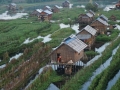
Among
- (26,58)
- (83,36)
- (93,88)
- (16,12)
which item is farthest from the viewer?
(16,12)

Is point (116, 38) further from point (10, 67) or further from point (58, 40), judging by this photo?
point (10, 67)

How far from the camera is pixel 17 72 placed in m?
22.0

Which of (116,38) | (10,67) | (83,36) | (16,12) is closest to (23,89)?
(10,67)

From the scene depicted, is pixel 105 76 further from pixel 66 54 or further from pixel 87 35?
pixel 87 35

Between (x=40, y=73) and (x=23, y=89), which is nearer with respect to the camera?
(x=23, y=89)

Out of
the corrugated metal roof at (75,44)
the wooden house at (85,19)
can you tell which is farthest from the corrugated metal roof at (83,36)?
the wooden house at (85,19)

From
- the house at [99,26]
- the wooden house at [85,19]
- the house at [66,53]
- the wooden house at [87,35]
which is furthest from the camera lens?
the wooden house at [85,19]

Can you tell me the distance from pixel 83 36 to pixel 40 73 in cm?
989

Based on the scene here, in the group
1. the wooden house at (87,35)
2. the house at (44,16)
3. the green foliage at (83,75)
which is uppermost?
the green foliage at (83,75)

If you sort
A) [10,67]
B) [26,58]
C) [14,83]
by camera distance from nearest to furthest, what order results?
[14,83] < [10,67] < [26,58]

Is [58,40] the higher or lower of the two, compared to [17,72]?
lower

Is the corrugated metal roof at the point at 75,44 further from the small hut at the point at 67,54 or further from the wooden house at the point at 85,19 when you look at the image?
the wooden house at the point at 85,19

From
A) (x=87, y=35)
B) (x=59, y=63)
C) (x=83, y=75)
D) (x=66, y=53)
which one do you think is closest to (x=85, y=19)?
(x=87, y=35)

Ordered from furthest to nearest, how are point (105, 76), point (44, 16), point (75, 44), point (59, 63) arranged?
point (44, 16), point (75, 44), point (59, 63), point (105, 76)
